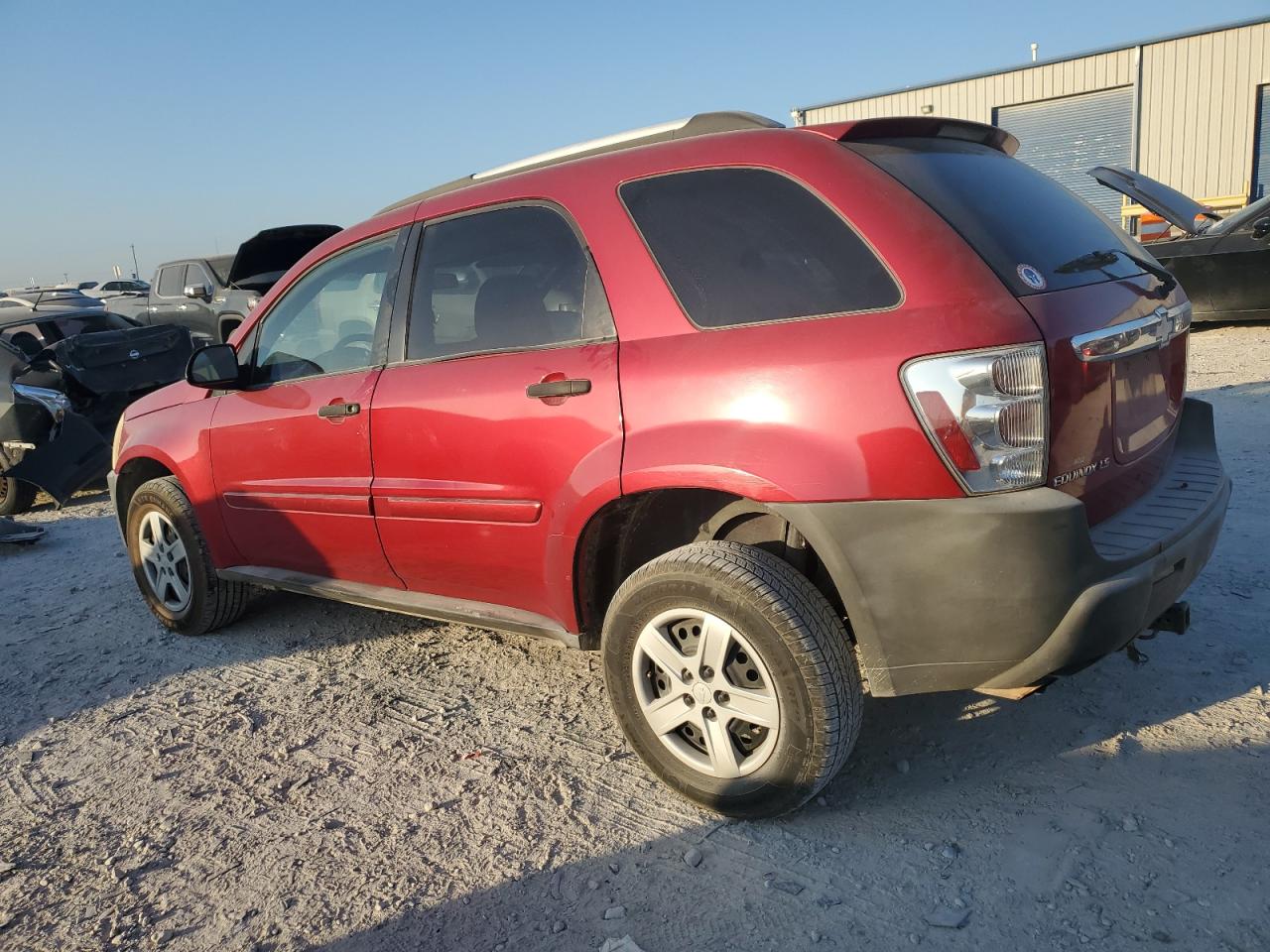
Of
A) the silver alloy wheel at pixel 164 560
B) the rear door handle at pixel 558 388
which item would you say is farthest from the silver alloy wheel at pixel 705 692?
the silver alloy wheel at pixel 164 560

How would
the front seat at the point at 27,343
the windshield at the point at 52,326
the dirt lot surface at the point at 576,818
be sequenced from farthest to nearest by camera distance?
the windshield at the point at 52,326 < the front seat at the point at 27,343 < the dirt lot surface at the point at 576,818

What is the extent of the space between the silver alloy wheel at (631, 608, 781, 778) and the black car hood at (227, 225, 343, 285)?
8968mm

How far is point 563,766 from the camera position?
300cm

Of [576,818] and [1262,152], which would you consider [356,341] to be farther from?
[1262,152]

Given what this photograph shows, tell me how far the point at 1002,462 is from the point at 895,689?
2.11 ft

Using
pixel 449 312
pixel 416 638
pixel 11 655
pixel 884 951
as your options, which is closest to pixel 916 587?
pixel 884 951

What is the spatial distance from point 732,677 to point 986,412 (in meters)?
0.98

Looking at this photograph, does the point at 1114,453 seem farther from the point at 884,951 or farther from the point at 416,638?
the point at 416,638

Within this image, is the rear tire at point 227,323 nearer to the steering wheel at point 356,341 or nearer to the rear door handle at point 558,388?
the steering wheel at point 356,341

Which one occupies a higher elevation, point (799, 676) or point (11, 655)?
point (799, 676)

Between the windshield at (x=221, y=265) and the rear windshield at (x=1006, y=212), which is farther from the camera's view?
the windshield at (x=221, y=265)

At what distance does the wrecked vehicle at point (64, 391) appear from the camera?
23.9ft

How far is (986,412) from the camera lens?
2133mm

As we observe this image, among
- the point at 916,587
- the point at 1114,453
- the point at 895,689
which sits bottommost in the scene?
the point at 895,689
